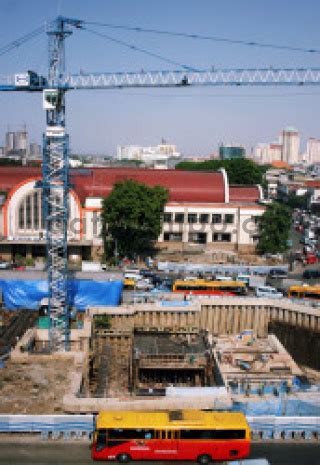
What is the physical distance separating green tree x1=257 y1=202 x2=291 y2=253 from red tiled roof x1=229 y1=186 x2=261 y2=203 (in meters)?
5.12

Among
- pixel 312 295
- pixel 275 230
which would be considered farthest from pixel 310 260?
pixel 312 295

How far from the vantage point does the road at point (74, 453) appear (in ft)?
48.1

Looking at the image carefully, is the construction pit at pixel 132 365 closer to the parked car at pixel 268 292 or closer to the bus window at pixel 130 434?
the bus window at pixel 130 434

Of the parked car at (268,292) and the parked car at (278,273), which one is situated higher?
the parked car at (278,273)

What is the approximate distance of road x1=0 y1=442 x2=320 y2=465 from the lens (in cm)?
1466

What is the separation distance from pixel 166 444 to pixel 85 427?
2751 mm

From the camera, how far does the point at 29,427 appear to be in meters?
15.5

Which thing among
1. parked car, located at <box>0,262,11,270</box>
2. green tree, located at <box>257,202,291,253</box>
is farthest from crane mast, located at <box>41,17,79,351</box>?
green tree, located at <box>257,202,291,253</box>

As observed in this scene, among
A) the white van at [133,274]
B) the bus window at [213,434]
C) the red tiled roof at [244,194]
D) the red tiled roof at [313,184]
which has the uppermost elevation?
the red tiled roof at [313,184]

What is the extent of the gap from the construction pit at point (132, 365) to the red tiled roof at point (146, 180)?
19.9m

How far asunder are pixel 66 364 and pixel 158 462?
736cm

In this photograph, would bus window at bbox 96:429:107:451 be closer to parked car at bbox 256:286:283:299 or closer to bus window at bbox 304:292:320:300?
parked car at bbox 256:286:283:299

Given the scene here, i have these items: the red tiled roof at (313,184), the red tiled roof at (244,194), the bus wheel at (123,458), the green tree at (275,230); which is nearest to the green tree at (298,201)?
the red tiled roof at (313,184)

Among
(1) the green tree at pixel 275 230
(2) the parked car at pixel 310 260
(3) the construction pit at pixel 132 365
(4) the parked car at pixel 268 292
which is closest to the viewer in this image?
(3) the construction pit at pixel 132 365
